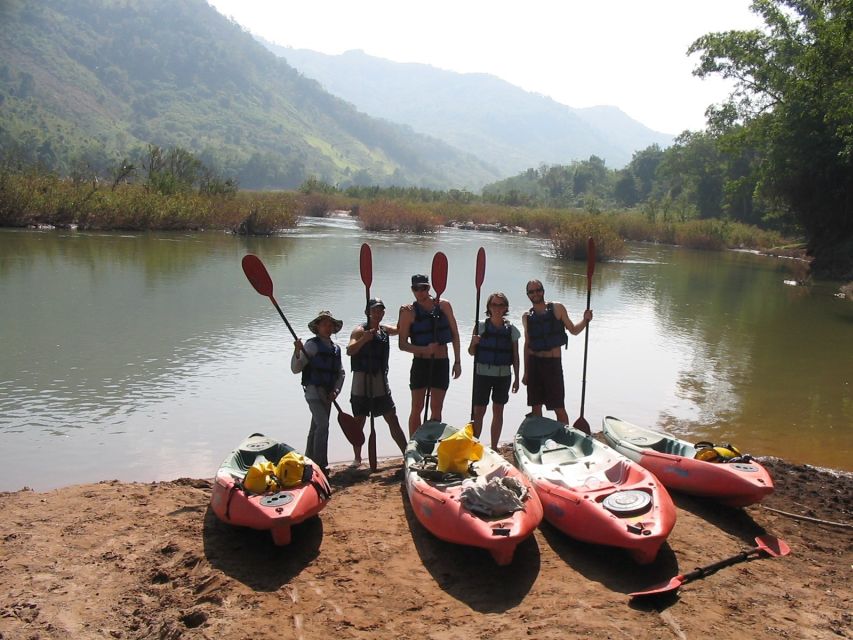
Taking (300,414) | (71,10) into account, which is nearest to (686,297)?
(300,414)

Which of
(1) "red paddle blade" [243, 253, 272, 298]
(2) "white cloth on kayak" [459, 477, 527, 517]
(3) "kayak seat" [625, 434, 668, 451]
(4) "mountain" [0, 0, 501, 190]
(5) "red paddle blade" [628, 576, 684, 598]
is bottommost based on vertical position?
(5) "red paddle blade" [628, 576, 684, 598]

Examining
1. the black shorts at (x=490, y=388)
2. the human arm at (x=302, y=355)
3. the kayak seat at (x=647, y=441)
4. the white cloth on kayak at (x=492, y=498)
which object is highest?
the human arm at (x=302, y=355)

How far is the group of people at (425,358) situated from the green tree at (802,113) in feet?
58.1

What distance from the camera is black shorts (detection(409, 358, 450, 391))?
555 cm

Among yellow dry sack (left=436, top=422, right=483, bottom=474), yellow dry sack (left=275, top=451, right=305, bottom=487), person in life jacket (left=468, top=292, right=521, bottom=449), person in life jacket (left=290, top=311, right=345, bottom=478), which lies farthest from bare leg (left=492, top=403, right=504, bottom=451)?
yellow dry sack (left=275, top=451, right=305, bottom=487)

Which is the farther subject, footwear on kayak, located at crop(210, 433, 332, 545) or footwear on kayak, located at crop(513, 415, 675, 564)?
footwear on kayak, located at crop(210, 433, 332, 545)

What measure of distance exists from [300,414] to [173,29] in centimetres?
19086

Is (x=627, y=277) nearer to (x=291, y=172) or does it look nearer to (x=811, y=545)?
(x=811, y=545)

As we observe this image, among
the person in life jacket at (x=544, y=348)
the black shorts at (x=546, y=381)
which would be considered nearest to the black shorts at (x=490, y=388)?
the person in life jacket at (x=544, y=348)

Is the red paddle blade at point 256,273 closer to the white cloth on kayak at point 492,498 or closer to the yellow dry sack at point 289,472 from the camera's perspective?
the yellow dry sack at point 289,472

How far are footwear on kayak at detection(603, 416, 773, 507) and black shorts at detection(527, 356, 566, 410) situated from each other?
0.59 metres

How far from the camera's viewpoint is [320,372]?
5.16 meters

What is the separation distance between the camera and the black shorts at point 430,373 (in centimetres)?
555

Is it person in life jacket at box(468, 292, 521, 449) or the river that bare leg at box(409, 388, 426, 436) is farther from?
the river
